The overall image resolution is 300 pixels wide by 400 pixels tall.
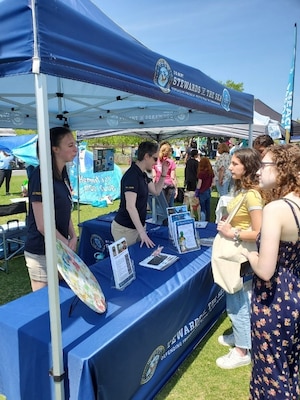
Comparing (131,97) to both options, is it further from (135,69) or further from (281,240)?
(281,240)

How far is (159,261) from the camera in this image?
2.37 meters

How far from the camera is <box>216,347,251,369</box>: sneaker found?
2.27 metres

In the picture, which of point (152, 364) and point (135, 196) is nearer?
point (152, 364)

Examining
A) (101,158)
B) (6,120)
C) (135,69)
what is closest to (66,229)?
(135,69)

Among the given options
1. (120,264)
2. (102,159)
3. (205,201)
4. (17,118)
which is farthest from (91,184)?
(120,264)

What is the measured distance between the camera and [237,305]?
2219 millimetres

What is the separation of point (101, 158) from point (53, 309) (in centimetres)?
392

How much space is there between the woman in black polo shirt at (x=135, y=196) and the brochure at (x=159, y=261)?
0.23 meters

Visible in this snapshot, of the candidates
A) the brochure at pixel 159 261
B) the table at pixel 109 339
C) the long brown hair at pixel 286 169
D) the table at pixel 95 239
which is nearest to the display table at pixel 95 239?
the table at pixel 95 239

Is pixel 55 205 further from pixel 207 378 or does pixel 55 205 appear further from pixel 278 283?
pixel 207 378

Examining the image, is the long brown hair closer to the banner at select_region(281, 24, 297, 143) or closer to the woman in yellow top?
the woman in yellow top

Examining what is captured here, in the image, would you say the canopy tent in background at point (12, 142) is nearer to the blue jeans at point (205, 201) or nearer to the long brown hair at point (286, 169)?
the blue jeans at point (205, 201)

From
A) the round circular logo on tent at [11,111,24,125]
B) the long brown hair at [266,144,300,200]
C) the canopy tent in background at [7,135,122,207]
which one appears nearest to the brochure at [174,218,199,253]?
the long brown hair at [266,144,300,200]

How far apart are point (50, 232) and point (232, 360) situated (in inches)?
69.7
